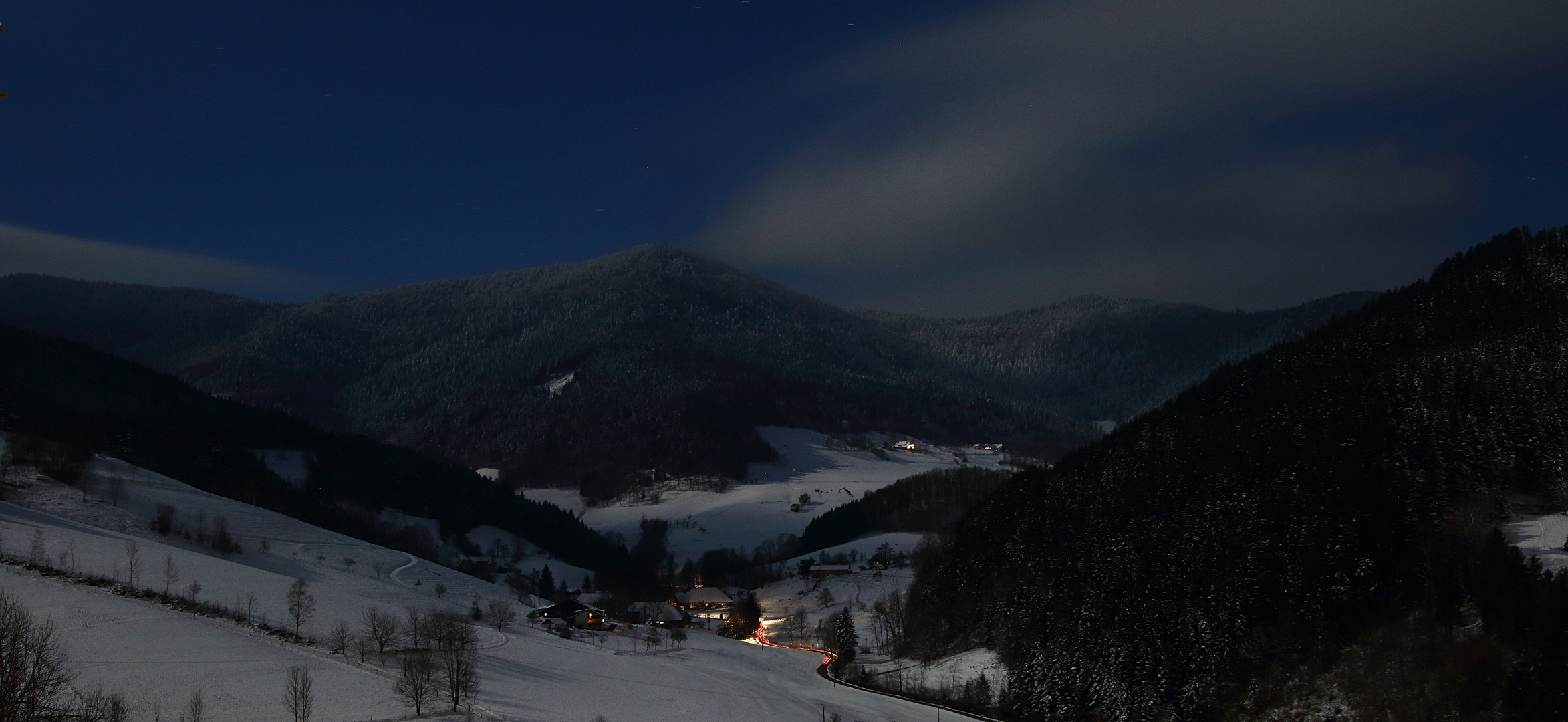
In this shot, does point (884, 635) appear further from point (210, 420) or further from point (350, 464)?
point (210, 420)

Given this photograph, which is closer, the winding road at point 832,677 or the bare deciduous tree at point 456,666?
the bare deciduous tree at point 456,666

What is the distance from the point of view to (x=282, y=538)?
120250 mm

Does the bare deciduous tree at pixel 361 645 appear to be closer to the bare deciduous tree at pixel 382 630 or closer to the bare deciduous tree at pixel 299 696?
the bare deciduous tree at pixel 382 630

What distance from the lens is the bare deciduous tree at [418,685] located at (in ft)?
190

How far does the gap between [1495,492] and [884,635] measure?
6738 centimetres

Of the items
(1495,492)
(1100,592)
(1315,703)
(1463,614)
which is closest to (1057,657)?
(1100,592)

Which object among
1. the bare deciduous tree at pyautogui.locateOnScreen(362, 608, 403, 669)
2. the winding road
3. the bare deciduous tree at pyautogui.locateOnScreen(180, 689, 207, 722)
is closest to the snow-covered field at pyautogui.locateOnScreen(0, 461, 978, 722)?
the bare deciduous tree at pyautogui.locateOnScreen(180, 689, 207, 722)

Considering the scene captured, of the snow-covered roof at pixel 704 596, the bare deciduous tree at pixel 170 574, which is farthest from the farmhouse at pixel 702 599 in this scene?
the bare deciduous tree at pixel 170 574

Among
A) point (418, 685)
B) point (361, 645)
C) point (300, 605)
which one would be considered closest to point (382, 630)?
point (361, 645)

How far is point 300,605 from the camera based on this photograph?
3002 inches

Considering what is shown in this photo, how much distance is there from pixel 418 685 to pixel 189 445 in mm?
131998

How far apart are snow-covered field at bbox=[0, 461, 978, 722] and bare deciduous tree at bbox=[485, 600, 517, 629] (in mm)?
2666

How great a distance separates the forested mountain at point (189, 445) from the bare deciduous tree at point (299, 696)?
78238 millimetres

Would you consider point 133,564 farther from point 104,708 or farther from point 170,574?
point 104,708
